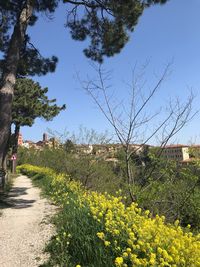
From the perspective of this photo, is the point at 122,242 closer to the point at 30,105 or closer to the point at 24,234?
the point at 24,234

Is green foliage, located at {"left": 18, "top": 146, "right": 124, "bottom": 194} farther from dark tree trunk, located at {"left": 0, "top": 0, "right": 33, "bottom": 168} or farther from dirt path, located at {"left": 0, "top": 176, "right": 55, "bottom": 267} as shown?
dark tree trunk, located at {"left": 0, "top": 0, "right": 33, "bottom": 168}

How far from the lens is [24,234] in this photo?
258 inches

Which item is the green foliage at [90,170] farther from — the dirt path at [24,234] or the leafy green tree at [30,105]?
the leafy green tree at [30,105]

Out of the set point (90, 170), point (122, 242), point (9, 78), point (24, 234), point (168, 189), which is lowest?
point (24, 234)

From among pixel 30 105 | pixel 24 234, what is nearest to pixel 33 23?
pixel 24 234

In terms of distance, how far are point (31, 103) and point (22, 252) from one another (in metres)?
19.7

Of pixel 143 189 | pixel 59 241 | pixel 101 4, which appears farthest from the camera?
pixel 101 4

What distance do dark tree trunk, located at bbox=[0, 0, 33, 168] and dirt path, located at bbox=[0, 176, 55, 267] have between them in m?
1.56

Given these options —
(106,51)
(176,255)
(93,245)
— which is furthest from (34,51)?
(176,255)

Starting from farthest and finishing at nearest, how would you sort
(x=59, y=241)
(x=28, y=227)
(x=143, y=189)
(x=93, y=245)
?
(x=28, y=227)
(x=143, y=189)
(x=59, y=241)
(x=93, y=245)

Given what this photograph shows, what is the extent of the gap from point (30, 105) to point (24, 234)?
729 inches

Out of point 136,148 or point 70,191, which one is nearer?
point 136,148

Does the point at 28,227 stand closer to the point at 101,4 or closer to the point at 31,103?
the point at 101,4

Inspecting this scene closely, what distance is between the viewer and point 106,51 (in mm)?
11547
